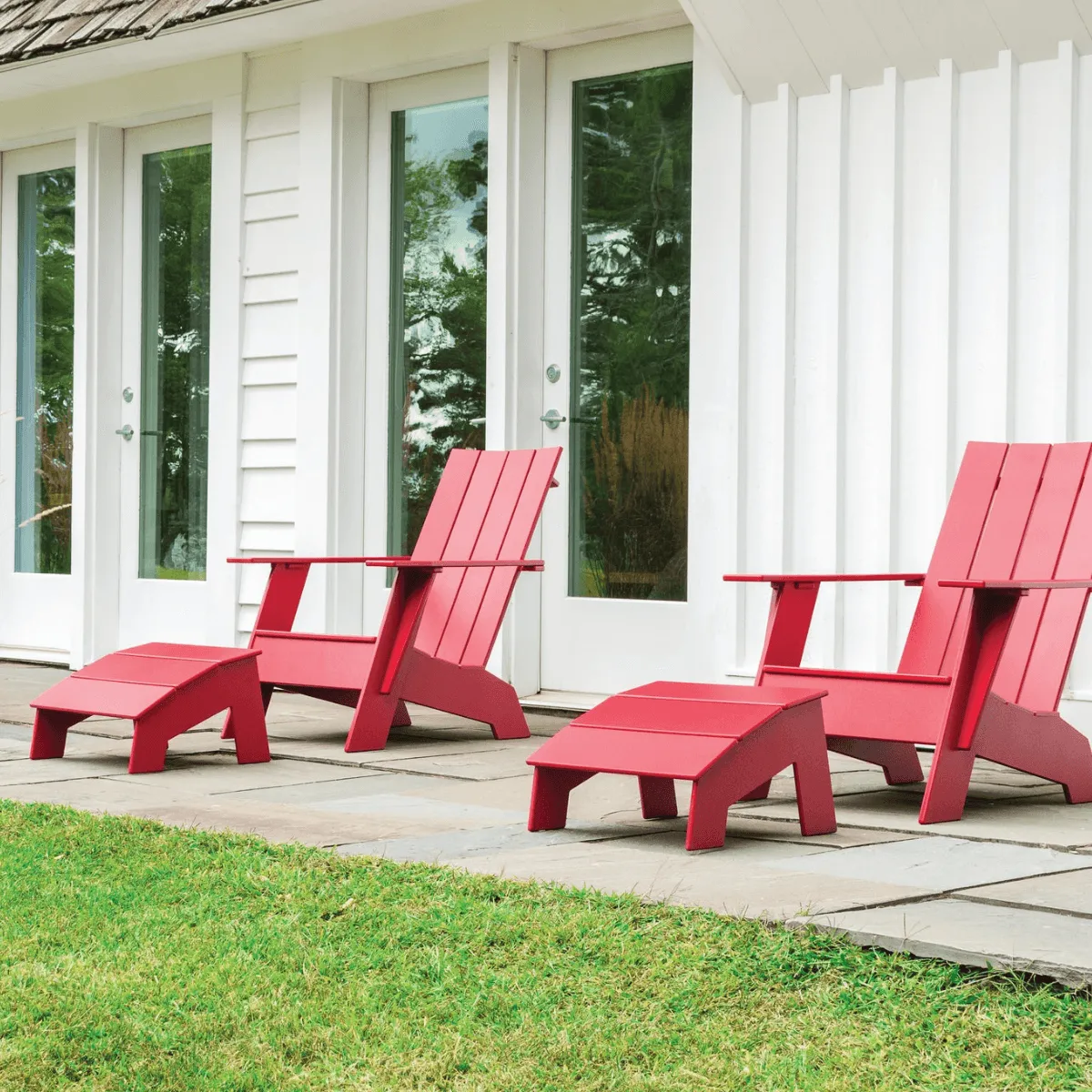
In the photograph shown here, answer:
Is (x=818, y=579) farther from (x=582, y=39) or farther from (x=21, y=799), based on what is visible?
(x=582, y=39)

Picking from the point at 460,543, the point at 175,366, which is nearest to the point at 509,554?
the point at 460,543

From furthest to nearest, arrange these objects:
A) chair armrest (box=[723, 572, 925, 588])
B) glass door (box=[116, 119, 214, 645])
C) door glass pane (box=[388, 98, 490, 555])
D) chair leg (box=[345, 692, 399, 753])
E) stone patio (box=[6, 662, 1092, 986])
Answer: glass door (box=[116, 119, 214, 645]) → door glass pane (box=[388, 98, 490, 555]) → chair leg (box=[345, 692, 399, 753]) → chair armrest (box=[723, 572, 925, 588]) → stone patio (box=[6, 662, 1092, 986])

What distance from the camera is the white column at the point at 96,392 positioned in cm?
758

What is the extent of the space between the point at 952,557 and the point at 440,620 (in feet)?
5.87

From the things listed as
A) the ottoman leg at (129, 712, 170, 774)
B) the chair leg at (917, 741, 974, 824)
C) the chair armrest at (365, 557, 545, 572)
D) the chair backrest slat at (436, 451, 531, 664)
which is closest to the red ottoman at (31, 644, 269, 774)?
the ottoman leg at (129, 712, 170, 774)

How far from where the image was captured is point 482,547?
17.8ft

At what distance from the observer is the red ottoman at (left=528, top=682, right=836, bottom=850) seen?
3.21m

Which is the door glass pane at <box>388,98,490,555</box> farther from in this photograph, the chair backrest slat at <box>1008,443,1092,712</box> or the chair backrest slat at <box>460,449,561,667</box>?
the chair backrest slat at <box>1008,443,1092,712</box>

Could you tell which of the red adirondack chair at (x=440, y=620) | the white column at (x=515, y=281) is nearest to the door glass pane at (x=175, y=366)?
the white column at (x=515, y=281)

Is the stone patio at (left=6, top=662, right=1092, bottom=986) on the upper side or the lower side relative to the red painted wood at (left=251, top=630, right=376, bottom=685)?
lower

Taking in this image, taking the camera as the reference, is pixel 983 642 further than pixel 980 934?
Yes

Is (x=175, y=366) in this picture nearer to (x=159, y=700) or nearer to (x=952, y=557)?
(x=159, y=700)

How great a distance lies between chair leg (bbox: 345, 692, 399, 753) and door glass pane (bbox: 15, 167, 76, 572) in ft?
11.9

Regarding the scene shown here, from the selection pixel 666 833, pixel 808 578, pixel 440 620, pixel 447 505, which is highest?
pixel 447 505
